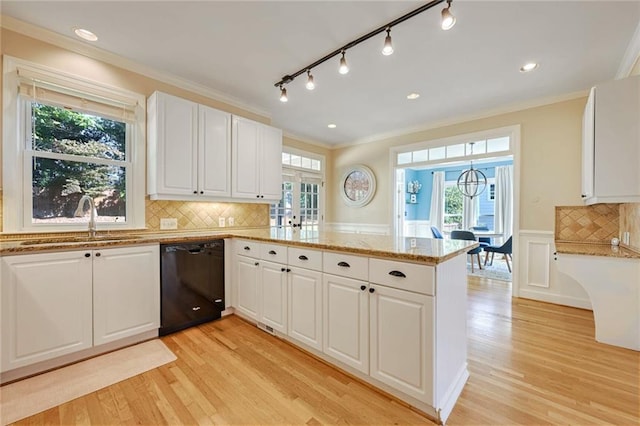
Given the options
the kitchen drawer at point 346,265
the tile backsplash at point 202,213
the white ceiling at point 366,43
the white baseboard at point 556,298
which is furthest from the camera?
the white baseboard at point 556,298

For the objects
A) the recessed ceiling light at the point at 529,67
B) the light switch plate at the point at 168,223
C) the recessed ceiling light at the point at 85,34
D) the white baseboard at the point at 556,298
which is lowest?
the white baseboard at the point at 556,298

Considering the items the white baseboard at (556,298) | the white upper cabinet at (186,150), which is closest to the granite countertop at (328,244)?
the white upper cabinet at (186,150)

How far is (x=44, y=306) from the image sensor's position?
1.96 metres

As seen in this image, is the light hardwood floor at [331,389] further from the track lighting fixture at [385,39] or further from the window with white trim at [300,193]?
the window with white trim at [300,193]

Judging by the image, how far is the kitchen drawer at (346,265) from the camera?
1.77 metres

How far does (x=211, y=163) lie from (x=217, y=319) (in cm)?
180

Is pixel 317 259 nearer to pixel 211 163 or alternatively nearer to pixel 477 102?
pixel 211 163

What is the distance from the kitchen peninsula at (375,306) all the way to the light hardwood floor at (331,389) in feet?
0.44

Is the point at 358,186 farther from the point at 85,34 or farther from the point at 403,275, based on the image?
the point at 85,34

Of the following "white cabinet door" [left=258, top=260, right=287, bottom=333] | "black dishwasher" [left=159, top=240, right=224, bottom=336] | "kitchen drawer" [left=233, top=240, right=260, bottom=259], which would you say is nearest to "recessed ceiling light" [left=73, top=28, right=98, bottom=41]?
"black dishwasher" [left=159, top=240, right=224, bottom=336]

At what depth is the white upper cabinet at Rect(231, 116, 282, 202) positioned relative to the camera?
3.40 m

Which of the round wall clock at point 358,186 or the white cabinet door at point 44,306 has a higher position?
the round wall clock at point 358,186

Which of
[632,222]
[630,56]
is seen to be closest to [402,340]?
[632,222]

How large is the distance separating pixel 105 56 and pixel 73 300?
2.29 meters
